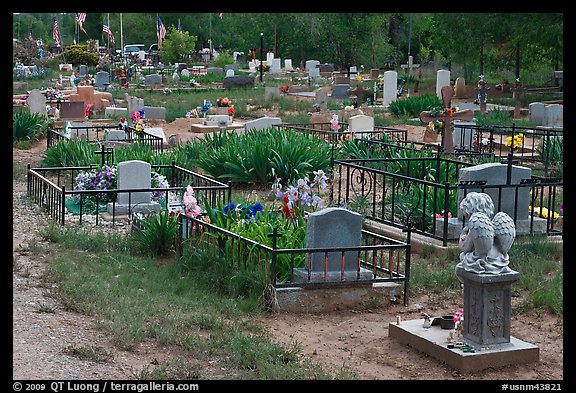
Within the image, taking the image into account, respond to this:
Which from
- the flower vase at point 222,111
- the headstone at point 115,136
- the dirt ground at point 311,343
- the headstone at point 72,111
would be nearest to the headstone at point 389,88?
the flower vase at point 222,111

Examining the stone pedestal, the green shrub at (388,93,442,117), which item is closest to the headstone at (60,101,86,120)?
the green shrub at (388,93,442,117)

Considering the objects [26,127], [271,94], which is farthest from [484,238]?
[271,94]

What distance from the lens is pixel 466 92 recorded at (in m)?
43.8

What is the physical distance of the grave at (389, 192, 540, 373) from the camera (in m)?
8.01

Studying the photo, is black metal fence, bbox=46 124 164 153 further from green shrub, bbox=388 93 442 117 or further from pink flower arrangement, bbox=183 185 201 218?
green shrub, bbox=388 93 442 117

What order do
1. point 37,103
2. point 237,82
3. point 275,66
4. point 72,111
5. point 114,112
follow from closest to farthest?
point 72,111 → point 37,103 → point 114,112 → point 237,82 → point 275,66

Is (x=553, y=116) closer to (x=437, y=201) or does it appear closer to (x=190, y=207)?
(x=437, y=201)

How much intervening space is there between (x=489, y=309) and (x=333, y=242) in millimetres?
2368

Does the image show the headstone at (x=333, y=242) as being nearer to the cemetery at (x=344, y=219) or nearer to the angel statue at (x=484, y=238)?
the cemetery at (x=344, y=219)

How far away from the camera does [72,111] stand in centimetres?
2931

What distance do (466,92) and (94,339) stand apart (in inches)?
1473

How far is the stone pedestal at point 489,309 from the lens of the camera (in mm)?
8109

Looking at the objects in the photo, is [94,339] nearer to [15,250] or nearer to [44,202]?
[15,250]
